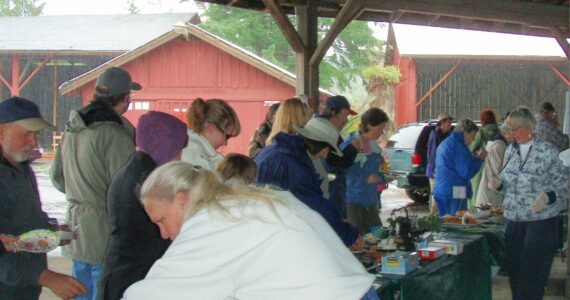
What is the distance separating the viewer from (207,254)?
6.73ft

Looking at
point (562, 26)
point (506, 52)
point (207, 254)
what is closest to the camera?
point (207, 254)

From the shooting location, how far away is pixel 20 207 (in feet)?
11.2

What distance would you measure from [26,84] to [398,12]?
2101 cm

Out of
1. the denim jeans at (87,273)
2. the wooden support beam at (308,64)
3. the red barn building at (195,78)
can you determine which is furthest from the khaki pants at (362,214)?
the red barn building at (195,78)

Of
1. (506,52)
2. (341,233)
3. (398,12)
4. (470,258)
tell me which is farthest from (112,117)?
(506,52)

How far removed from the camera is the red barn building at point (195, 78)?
2236 centimetres

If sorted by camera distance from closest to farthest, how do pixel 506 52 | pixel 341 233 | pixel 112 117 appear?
pixel 112 117 → pixel 341 233 → pixel 506 52

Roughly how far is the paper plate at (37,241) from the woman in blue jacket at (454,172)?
5.51 meters

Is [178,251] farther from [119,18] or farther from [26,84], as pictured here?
[119,18]

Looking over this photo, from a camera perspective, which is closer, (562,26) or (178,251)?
(178,251)

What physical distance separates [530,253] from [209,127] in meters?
2.81

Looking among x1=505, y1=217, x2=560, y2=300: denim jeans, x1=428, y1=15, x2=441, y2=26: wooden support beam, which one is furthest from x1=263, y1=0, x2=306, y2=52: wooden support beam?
x1=505, y1=217, x2=560, y2=300: denim jeans

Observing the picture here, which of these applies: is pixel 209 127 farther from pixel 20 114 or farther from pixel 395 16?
pixel 395 16

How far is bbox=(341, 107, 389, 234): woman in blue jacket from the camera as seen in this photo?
22.6 ft
